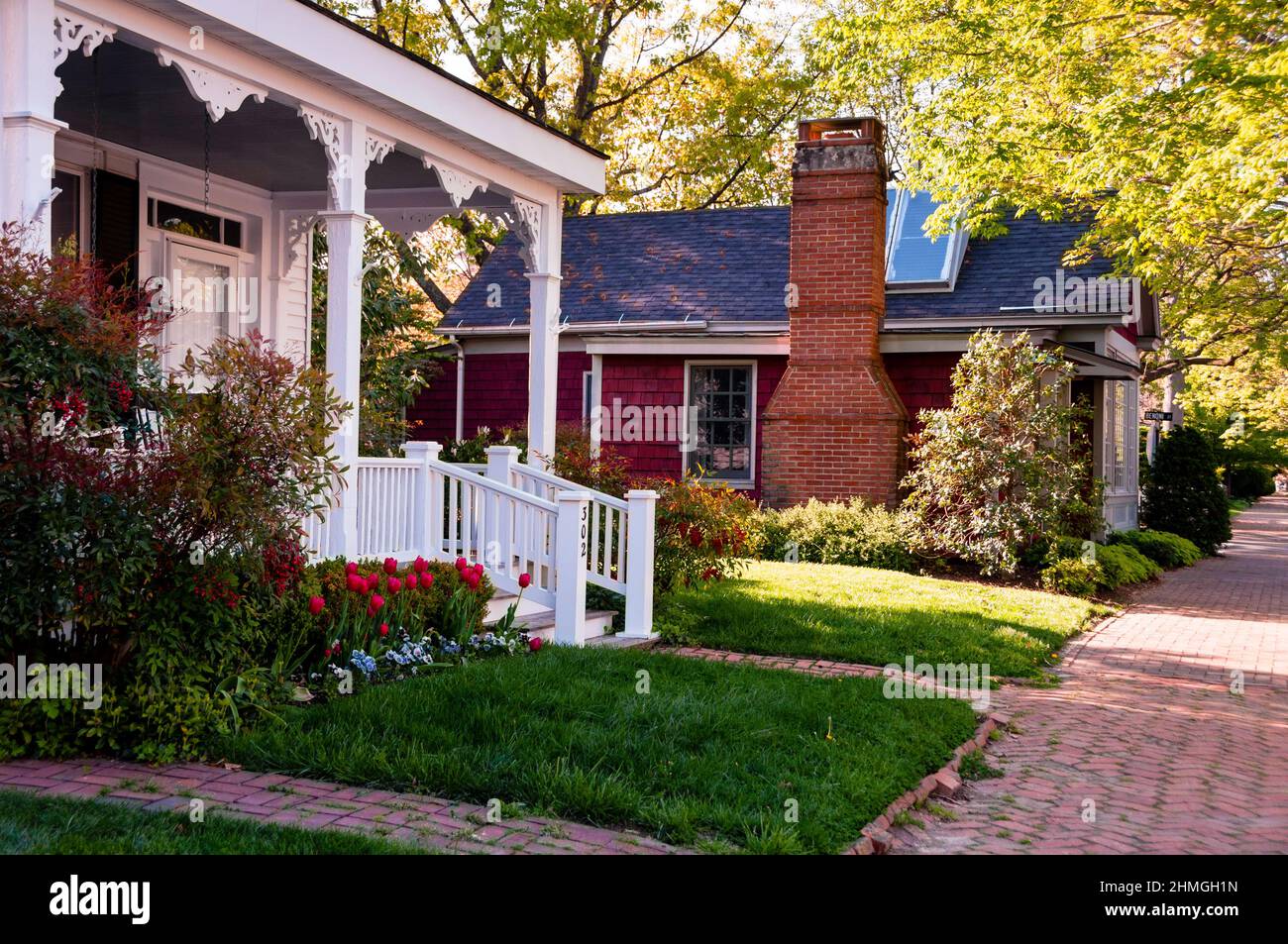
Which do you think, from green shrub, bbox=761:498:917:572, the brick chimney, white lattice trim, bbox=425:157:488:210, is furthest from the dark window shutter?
the brick chimney

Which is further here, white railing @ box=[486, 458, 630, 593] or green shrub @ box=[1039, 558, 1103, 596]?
green shrub @ box=[1039, 558, 1103, 596]

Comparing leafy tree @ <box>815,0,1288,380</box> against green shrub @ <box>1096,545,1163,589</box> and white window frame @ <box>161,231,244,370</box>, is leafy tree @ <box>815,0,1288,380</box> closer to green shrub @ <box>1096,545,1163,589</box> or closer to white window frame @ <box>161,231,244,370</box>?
green shrub @ <box>1096,545,1163,589</box>

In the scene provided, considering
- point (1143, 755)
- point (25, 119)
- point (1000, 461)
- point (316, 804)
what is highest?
point (25, 119)

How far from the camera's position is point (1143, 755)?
694cm

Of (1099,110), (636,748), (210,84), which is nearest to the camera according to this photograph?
(636,748)

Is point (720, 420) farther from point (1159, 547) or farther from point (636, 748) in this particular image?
point (636, 748)

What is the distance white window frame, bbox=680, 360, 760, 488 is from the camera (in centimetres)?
1797

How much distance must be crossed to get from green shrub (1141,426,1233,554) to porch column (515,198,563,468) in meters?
15.0

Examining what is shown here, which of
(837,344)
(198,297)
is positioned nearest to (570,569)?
(198,297)

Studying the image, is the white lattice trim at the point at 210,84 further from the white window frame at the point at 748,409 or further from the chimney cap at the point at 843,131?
the white window frame at the point at 748,409

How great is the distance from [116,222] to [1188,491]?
62.1 feet

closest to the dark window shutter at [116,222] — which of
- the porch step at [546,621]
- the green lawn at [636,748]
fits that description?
the porch step at [546,621]

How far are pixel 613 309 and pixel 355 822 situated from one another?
1484 cm
